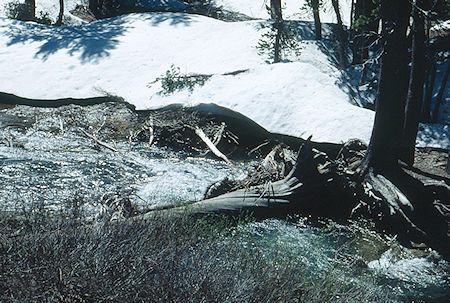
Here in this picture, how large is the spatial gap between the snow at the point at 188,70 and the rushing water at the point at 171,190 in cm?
139

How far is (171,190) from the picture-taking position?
8758 mm

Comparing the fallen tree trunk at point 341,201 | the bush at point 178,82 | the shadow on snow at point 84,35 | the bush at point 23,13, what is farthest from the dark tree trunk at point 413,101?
the bush at point 23,13

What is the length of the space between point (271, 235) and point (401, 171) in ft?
7.17

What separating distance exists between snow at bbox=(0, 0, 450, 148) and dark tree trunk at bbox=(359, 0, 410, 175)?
1.36 metres

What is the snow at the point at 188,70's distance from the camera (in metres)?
10.6

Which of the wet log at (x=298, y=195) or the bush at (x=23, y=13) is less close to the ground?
the bush at (x=23, y=13)

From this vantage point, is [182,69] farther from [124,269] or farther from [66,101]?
[124,269]

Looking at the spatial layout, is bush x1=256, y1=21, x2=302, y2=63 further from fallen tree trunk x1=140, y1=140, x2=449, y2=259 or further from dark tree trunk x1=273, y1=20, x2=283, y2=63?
fallen tree trunk x1=140, y1=140, x2=449, y2=259

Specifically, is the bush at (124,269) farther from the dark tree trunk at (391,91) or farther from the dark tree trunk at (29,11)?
the dark tree trunk at (29,11)

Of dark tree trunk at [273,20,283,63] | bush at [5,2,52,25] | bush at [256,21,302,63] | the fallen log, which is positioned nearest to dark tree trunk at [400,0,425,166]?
dark tree trunk at [273,20,283,63]

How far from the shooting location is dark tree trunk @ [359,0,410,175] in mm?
7840

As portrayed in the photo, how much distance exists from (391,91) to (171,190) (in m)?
3.46

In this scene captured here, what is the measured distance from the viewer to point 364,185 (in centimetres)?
857

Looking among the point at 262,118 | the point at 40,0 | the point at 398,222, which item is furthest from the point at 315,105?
the point at 40,0
